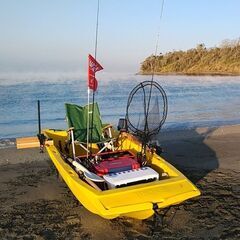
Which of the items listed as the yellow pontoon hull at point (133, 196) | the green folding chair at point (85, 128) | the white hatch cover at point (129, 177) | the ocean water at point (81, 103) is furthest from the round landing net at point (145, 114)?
the ocean water at point (81, 103)

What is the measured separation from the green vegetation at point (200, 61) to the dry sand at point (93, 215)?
179 feet

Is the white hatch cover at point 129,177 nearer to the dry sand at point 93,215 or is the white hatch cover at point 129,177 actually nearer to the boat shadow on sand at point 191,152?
the dry sand at point 93,215

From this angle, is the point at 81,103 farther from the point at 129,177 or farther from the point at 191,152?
the point at 129,177

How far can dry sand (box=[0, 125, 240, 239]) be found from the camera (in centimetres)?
530

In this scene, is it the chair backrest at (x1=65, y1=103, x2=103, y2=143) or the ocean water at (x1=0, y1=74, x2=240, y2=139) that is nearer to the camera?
the chair backrest at (x1=65, y1=103, x2=103, y2=143)

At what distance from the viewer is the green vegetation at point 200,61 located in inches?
2495

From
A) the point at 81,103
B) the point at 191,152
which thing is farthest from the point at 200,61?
the point at 191,152

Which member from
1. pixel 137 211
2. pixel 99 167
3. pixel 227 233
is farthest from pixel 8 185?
pixel 227 233

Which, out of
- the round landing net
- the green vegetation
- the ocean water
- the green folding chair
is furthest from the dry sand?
the green vegetation

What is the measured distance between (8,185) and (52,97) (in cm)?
1739

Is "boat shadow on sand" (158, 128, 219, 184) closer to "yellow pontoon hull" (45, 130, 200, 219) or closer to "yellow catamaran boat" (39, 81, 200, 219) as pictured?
"yellow catamaran boat" (39, 81, 200, 219)

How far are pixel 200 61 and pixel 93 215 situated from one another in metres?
63.7

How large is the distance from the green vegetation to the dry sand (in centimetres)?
5451

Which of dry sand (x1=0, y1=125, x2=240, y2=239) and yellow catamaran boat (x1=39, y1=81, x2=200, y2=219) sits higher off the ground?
yellow catamaran boat (x1=39, y1=81, x2=200, y2=219)
